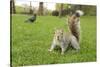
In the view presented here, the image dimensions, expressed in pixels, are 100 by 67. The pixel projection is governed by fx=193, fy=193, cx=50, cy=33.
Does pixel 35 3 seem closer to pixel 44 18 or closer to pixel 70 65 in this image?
pixel 44 18

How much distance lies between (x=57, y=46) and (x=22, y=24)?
0.44 m

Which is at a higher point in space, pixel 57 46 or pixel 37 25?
pixel 37 25

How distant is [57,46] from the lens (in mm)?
2057

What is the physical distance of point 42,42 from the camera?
200cm

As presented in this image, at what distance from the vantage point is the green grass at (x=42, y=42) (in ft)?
6.22

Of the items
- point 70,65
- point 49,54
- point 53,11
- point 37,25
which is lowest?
point 70,65

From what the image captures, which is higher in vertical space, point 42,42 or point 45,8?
point 45,8

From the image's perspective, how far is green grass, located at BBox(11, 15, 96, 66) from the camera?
1896 mm

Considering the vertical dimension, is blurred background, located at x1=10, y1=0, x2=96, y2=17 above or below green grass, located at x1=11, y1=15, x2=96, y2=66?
above
